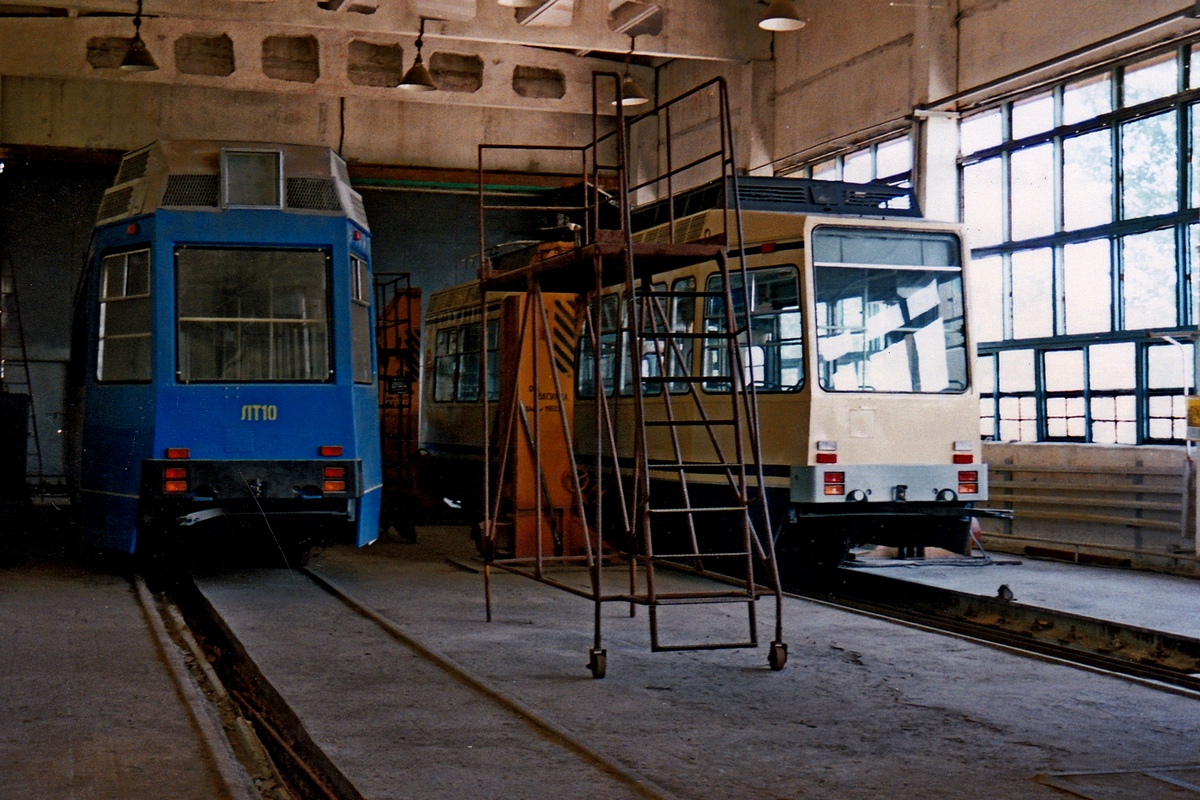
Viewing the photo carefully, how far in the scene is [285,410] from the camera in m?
11.5

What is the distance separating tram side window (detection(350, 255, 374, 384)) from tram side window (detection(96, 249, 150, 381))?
1684 millimetres

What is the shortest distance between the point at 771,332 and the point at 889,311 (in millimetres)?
1030

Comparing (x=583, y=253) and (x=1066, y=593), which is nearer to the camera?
(x=583, y=253)

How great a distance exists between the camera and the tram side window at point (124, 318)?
11.5m

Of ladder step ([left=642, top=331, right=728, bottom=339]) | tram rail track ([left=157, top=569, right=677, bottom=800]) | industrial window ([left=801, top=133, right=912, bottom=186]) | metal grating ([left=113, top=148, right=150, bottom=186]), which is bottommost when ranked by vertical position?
tram rail track ([left=157, top=569, right=677, bottom=800])

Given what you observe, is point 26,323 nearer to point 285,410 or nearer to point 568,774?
point 285,410

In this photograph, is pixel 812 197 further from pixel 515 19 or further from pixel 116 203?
pixel 515 19

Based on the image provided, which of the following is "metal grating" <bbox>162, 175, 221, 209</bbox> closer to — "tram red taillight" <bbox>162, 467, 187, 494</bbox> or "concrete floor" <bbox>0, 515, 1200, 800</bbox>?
"tram red taillight" <bbox>162, 467, 187, 494</bbox>

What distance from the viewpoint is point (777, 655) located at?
7.84m

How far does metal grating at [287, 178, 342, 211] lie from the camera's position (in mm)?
11875

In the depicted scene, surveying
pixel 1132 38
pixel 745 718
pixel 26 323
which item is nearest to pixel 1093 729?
pixel 745 718

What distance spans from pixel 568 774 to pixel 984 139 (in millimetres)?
13420

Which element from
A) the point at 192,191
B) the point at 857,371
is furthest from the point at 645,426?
the point at 192,191

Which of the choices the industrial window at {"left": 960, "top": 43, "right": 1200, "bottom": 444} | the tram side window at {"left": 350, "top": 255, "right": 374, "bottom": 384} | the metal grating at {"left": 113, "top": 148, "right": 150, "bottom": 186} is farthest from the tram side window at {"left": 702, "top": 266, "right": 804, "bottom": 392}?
the metal grating at {"left": 113, "top": 148, "right": 150, "bottom": 186}
